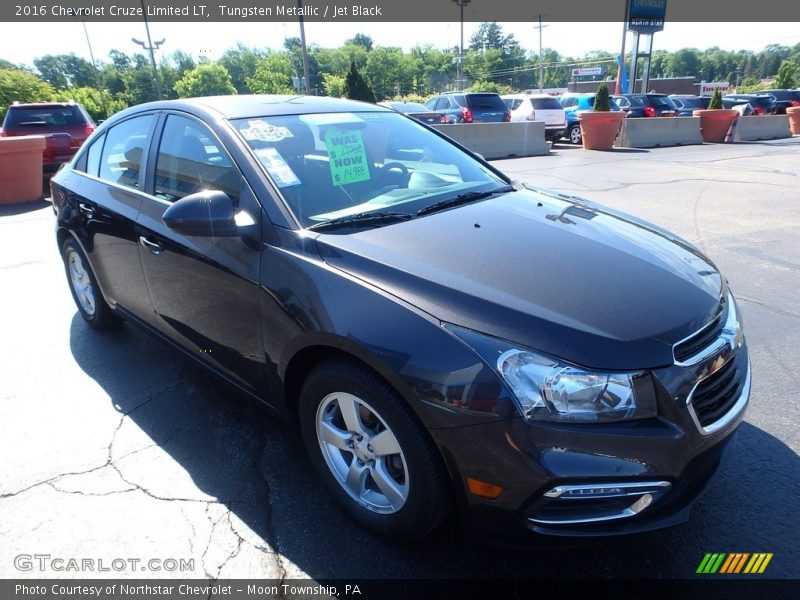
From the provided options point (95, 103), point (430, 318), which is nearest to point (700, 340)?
point (430, 318)

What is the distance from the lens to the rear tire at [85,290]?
4.10 m

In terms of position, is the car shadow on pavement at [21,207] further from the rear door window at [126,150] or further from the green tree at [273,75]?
the green tree at [273,75]

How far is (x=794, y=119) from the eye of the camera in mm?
22094

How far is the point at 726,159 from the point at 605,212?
13.8 meters

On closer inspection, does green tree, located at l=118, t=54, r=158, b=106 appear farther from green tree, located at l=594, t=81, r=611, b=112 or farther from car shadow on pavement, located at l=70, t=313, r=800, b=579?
car shadow on pavement, located at l=70, t=313, r=800, b=579

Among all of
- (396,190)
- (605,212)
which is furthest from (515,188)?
(396,190)

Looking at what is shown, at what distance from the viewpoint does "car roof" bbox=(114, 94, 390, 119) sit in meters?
2.96

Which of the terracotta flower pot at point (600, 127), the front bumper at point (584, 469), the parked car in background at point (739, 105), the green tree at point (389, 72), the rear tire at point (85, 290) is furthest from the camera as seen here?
the green tree at point (389, 72)

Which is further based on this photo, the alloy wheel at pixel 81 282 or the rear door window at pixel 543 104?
the rear door window at pixel 543 104

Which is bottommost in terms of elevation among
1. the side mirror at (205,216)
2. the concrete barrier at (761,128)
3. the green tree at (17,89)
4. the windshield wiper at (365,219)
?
the concrete barrier at (761,128)

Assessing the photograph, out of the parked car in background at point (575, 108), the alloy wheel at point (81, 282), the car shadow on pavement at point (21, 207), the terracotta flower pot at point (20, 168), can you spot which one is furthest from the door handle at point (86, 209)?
the parked car in background at point (575, 108)

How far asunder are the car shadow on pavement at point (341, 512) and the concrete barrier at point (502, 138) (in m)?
12.9

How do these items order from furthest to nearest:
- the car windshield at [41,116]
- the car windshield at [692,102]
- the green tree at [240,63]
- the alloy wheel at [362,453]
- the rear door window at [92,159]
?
1. the green tree at [240,63]
2. the car windshield at [692,102]
3. the car windshield at [41,116]
4. the rear door window at [92,159]
5. the alloy wheel at [362,453]

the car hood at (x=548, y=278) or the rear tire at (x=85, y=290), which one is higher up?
the car hood at (x=548, y=278)
